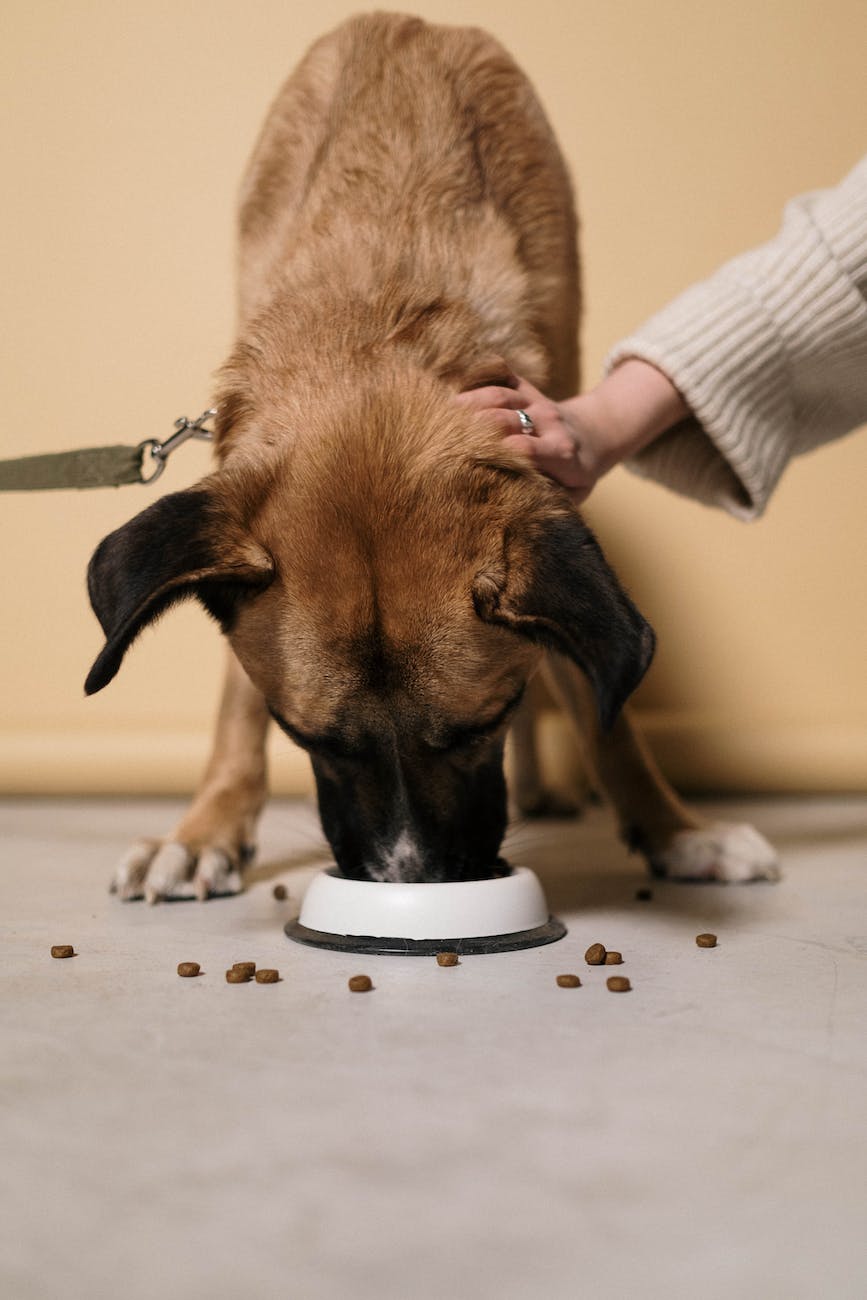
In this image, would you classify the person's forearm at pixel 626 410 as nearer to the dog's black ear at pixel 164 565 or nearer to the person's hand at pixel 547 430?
the person's hand at pixel 547 430

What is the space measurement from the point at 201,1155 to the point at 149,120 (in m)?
4.77

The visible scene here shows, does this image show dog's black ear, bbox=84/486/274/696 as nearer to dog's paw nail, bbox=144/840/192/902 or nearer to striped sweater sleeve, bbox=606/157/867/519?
dog's paw nail, bbox=144/840/192/902

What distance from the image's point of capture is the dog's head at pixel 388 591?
2.09m

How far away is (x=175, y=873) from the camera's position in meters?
2.85

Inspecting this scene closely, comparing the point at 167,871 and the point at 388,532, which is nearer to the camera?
the point at 388,532

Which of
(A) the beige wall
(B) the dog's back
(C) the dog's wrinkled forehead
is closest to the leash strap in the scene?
(B) the dog's back

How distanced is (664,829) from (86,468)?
166 cm

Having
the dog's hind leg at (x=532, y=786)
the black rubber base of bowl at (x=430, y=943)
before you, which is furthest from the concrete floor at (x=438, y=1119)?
the dog's hind leg at (x=532, y=786)

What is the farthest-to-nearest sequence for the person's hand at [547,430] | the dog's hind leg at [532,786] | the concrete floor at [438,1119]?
1. the dog's hind leg at [532,786]
2. the person's hand at [547,430]
3. the concrete floor at [438,1119]

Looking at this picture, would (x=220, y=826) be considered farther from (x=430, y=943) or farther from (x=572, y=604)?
(x=572, y=604)

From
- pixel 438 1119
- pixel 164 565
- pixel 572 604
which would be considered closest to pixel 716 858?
pixel 572 604

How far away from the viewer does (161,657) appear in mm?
5328

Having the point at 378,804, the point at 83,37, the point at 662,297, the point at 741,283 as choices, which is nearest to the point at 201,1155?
the point at 378,804

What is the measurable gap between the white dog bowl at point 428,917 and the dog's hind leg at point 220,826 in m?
0.60
